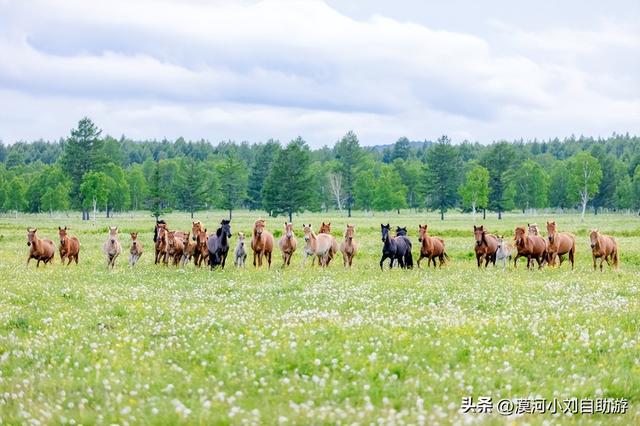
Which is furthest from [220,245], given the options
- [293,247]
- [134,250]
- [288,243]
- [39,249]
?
[39,249]

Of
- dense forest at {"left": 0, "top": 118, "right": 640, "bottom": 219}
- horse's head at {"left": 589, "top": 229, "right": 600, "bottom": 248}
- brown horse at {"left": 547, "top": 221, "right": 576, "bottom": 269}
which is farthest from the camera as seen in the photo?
dense forest at {"left": 0, "top": 118, "right": 640, "bottom": 219}

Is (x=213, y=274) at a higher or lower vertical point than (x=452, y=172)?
lower

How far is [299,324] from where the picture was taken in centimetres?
1411

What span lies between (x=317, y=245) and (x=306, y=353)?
22.6m

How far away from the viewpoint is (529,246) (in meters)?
33.6

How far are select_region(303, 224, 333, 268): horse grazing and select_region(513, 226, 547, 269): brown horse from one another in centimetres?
978

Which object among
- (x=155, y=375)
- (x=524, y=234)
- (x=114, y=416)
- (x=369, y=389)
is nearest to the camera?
(x=114, y=416)

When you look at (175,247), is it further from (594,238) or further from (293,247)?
(594,238)

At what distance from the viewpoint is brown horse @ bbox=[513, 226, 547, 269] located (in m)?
33.4

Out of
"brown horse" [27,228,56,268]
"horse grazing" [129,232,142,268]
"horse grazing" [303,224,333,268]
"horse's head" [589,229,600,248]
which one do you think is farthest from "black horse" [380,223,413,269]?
"brown horse" [27,228,56,268]

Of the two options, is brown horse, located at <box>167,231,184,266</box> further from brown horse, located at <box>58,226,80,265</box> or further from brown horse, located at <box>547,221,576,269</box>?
brown horse, located at <box>547,221,576,269</box>

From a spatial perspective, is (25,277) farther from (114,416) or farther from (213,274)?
(114,416)

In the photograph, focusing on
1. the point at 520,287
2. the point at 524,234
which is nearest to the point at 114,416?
the point at 520,287

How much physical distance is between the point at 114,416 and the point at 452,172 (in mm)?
118689
